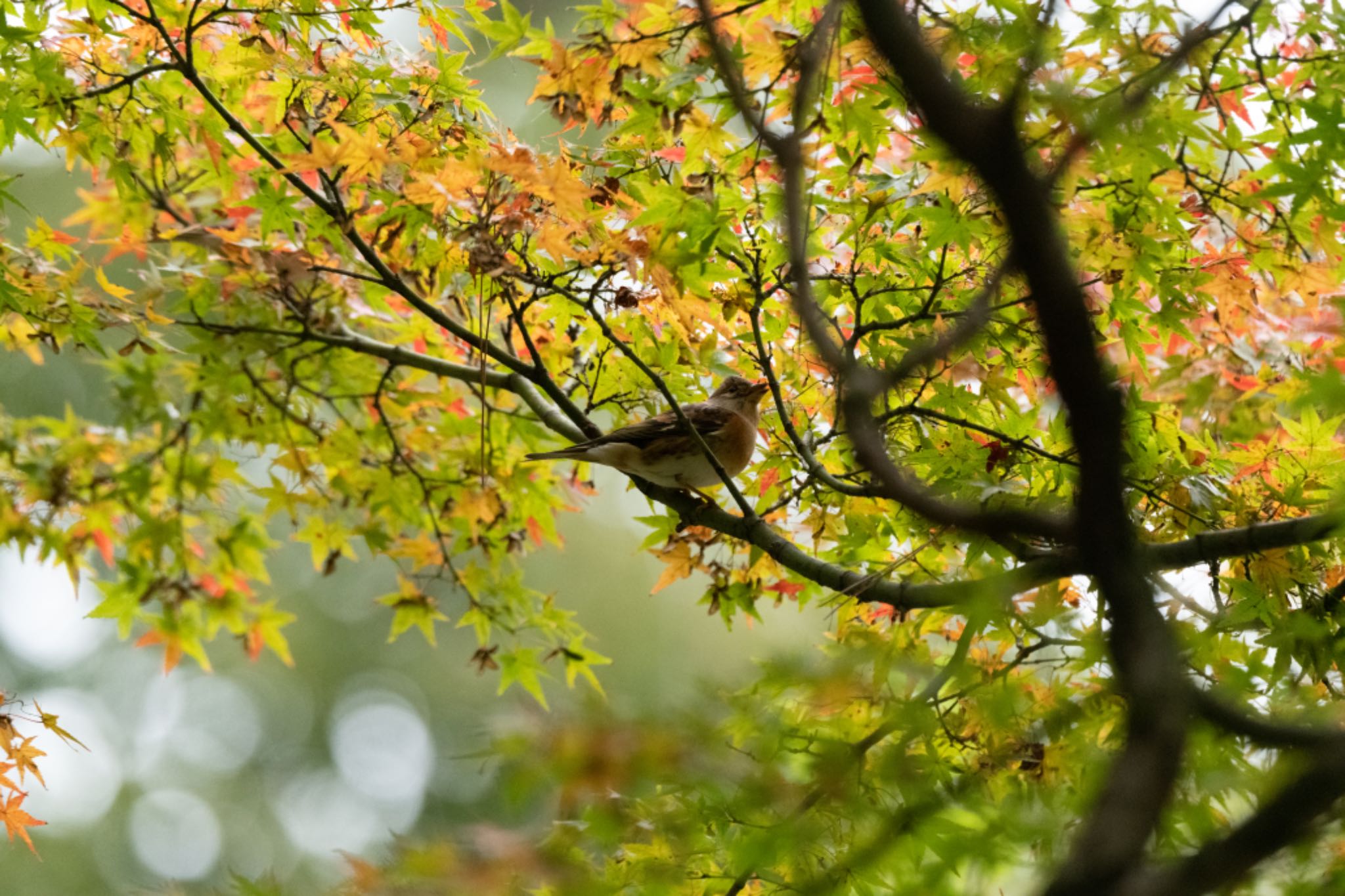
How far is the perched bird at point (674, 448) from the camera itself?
153 inches

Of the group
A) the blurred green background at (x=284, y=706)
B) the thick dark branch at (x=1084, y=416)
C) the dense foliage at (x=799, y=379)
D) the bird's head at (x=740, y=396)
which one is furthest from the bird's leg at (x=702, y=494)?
the blurred green background at (x=284, y=706)

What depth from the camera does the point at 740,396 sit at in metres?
4.28

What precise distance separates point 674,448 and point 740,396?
19.0 inches

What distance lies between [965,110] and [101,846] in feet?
41.4

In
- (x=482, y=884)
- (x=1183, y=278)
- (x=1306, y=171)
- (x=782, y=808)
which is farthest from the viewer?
(x=1183, y=278)

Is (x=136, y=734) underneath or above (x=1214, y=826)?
Answer: above

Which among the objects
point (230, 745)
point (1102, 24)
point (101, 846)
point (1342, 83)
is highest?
point (230, 745)

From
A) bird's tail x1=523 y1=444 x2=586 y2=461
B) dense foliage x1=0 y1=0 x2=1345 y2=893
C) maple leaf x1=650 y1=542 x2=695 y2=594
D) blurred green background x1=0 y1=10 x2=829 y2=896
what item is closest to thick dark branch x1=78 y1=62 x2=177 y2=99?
dense foliage x1=0 y1=0 x2=1345 y2=893

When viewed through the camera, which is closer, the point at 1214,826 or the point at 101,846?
the point at 1214,826

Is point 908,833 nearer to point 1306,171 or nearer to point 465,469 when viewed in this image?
point 1306,171

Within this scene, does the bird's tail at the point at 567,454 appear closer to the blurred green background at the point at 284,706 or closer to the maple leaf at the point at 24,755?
the maple leaf at the point at 24,755

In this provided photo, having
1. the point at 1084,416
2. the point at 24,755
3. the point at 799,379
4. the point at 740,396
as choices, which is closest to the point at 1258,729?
the point at 1084,416

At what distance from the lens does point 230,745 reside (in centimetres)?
1229

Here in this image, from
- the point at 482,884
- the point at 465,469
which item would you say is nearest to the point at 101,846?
the point at 465,469
